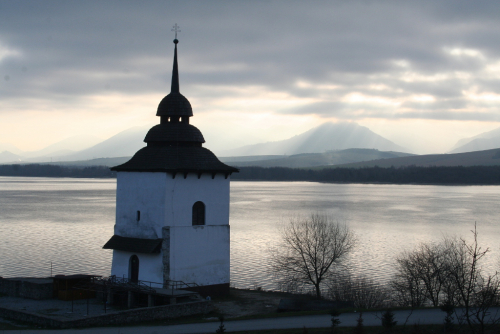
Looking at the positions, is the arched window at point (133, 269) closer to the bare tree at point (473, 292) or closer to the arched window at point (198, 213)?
the arched window at point (198, 213)

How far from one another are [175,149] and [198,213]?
13.3 ft

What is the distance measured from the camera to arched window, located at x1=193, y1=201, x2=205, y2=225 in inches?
1280

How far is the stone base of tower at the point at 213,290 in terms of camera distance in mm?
32062

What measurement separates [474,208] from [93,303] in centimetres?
8557

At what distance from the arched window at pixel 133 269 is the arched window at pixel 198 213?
4.07 meters

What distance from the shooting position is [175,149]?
1304 inches

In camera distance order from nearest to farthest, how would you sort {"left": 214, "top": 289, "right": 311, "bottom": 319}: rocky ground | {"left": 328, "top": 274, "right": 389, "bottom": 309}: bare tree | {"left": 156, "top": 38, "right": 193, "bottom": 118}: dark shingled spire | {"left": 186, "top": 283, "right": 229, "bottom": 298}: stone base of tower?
{"left": 214, "top": 289, "right": 311, "bottom": 319}: rocky ground < {"left": 186, "top": 283, "right": 229, "bottom": 298}: stone base of tower < {"left": 328, "top": 274, "right": 389, "bottom": 309}: bare tree < {"left": 156, "top": 38, "right": 193, "bottom": 118}: dark shingled spire

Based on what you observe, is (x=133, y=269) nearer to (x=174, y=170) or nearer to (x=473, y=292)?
(x=174, y=170)

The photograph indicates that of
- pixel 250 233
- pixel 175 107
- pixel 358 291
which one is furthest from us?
pixel 250 233

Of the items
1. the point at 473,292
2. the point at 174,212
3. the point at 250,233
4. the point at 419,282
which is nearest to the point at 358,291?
the point at 419,282

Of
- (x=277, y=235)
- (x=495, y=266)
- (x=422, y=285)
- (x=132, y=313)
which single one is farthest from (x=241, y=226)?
(x=132, y=313)

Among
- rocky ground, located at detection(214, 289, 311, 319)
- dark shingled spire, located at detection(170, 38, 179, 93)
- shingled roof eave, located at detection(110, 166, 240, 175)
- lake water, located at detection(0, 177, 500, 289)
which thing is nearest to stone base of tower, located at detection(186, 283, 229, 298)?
rocky ground, located at detection(214, 289, 311, 319)

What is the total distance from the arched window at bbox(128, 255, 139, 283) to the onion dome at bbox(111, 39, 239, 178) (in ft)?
17.1

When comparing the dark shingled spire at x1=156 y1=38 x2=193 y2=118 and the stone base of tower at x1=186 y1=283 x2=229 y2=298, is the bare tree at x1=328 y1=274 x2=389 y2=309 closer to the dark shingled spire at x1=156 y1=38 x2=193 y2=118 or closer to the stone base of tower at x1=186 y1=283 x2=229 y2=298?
the stone base of tower at x1=186 y1=283 x2=229 y2=298
